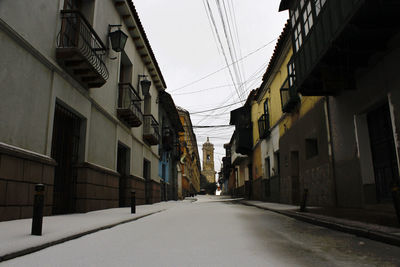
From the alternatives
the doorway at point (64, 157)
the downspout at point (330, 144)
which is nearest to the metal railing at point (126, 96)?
the doorway at point (64, 157)

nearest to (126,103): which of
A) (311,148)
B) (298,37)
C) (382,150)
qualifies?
(298,37)

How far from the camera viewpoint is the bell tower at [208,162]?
87.7m

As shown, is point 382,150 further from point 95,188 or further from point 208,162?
point 208,162

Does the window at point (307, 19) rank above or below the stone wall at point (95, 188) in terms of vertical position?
above

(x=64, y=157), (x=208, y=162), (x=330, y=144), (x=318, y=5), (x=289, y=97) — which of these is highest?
(x=208, y=162)

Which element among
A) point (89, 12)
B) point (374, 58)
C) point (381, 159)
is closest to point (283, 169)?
point (381, 159)

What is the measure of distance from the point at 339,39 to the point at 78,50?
5936mm

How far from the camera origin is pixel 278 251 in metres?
3.54

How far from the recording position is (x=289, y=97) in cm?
1371

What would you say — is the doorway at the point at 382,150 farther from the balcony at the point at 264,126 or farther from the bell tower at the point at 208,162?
the bell tower at the point at 208,162

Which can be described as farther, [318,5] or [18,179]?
[318,5]

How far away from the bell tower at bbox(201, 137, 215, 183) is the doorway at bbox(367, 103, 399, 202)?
7823 cm

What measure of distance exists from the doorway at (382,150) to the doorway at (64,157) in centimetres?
795

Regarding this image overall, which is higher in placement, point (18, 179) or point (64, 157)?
point (64, 157)
